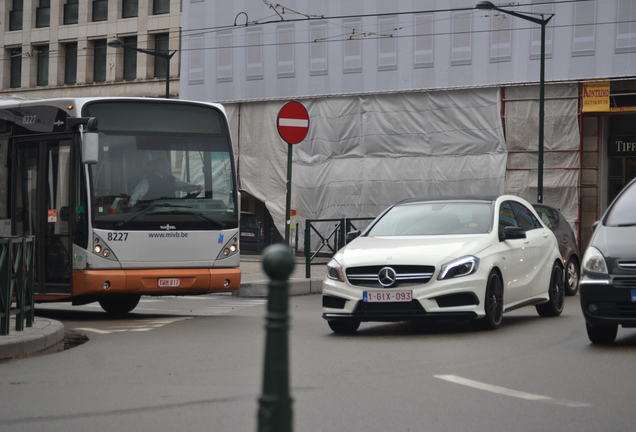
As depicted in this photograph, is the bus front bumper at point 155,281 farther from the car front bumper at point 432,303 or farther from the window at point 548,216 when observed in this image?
the window at point 548,216

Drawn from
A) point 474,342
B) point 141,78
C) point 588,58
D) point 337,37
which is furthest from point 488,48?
point 474,342

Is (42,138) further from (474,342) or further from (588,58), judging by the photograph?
(588,58)

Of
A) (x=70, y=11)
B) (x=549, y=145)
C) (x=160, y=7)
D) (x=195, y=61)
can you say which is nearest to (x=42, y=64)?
(x=70, y=11)

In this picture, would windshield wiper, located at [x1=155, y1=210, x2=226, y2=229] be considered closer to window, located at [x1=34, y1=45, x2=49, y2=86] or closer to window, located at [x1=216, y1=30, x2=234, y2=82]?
window, located at [x1=216, y1=30, x2=234, y2=82]

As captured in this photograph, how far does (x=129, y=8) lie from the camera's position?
5478 centimetres

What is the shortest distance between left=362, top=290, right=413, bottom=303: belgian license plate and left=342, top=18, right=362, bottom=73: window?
28359mm

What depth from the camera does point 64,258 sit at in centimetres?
1584

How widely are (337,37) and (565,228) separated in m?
20.8

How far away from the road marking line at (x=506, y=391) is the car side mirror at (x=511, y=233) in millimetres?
4350

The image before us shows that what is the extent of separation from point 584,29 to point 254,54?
12.2 meters

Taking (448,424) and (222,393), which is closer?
(448,424)

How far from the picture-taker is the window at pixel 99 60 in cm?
5541

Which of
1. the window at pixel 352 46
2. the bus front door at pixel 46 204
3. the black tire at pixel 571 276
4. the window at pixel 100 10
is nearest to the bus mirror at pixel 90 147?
the bus front door at pixel 46 204

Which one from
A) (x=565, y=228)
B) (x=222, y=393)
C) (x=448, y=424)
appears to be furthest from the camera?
(x=565, y=228)
